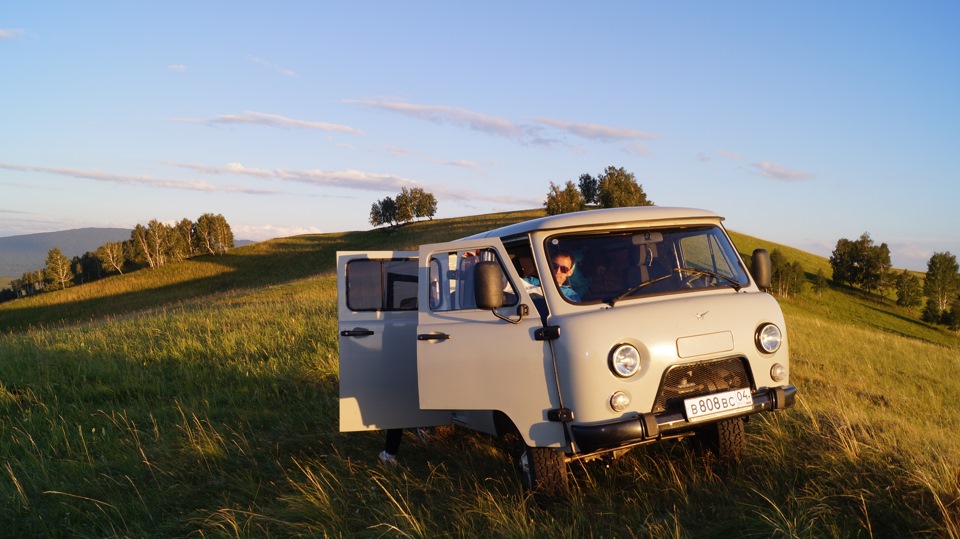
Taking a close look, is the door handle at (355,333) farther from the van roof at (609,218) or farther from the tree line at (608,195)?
the tree line at (608,195)

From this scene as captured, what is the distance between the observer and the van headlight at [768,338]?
4746mm

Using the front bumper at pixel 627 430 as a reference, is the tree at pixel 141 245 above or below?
above

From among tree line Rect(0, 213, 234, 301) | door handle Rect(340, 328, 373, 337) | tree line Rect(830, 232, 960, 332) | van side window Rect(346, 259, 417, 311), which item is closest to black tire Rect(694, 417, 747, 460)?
van side window Rect(346, 259, 417, 311)

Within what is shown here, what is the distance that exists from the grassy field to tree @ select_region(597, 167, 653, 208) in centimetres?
4855

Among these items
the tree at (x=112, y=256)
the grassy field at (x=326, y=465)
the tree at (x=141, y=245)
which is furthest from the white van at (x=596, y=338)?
the tree at (x=112, y=256)

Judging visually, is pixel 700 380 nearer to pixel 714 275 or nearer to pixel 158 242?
pixel 714 275

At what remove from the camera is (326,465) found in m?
6.27

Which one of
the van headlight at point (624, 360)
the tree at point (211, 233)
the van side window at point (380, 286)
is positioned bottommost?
the van headlight at point (624, 360)

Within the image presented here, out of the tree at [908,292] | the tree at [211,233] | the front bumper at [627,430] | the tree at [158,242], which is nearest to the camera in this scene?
the front bumper at [627,430]

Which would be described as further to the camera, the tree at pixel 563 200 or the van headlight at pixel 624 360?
the tree at pixel 563 200

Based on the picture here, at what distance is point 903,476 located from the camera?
4.20 metres

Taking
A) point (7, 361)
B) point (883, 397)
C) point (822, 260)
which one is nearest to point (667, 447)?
point (883, 397)

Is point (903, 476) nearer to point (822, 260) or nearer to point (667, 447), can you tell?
point (667, 447)

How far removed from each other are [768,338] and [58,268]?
115 m
